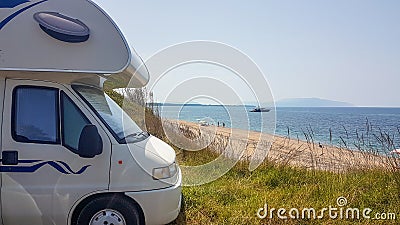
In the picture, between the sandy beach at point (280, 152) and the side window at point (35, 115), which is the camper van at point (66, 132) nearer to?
the side window at point (35, 115)

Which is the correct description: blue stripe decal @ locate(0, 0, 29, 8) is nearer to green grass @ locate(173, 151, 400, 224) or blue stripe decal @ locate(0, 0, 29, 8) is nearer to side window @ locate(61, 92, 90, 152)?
side window @ locate(61, 92, 90, 152)

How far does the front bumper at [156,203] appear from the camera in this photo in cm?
403

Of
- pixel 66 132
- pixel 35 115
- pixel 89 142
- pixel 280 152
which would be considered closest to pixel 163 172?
pixel 89 142

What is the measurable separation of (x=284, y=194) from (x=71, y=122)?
12.6 ft

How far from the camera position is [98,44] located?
3729mm

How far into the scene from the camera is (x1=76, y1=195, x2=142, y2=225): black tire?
398 cm

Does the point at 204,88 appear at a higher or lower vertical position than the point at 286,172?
higher

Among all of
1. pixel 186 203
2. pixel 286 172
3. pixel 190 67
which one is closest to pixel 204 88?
pixel 190 67

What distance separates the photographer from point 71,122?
3961 mm

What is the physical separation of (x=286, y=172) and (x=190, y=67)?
10.9 feet

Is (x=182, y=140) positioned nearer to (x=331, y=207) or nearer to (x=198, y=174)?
(x=198, y=174)

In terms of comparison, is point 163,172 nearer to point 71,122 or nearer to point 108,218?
point 108,218

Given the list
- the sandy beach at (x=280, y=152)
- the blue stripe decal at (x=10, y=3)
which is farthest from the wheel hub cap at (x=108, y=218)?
the sandy beach at (x=280, y=152)

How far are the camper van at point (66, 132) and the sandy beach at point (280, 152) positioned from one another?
4630 mm
